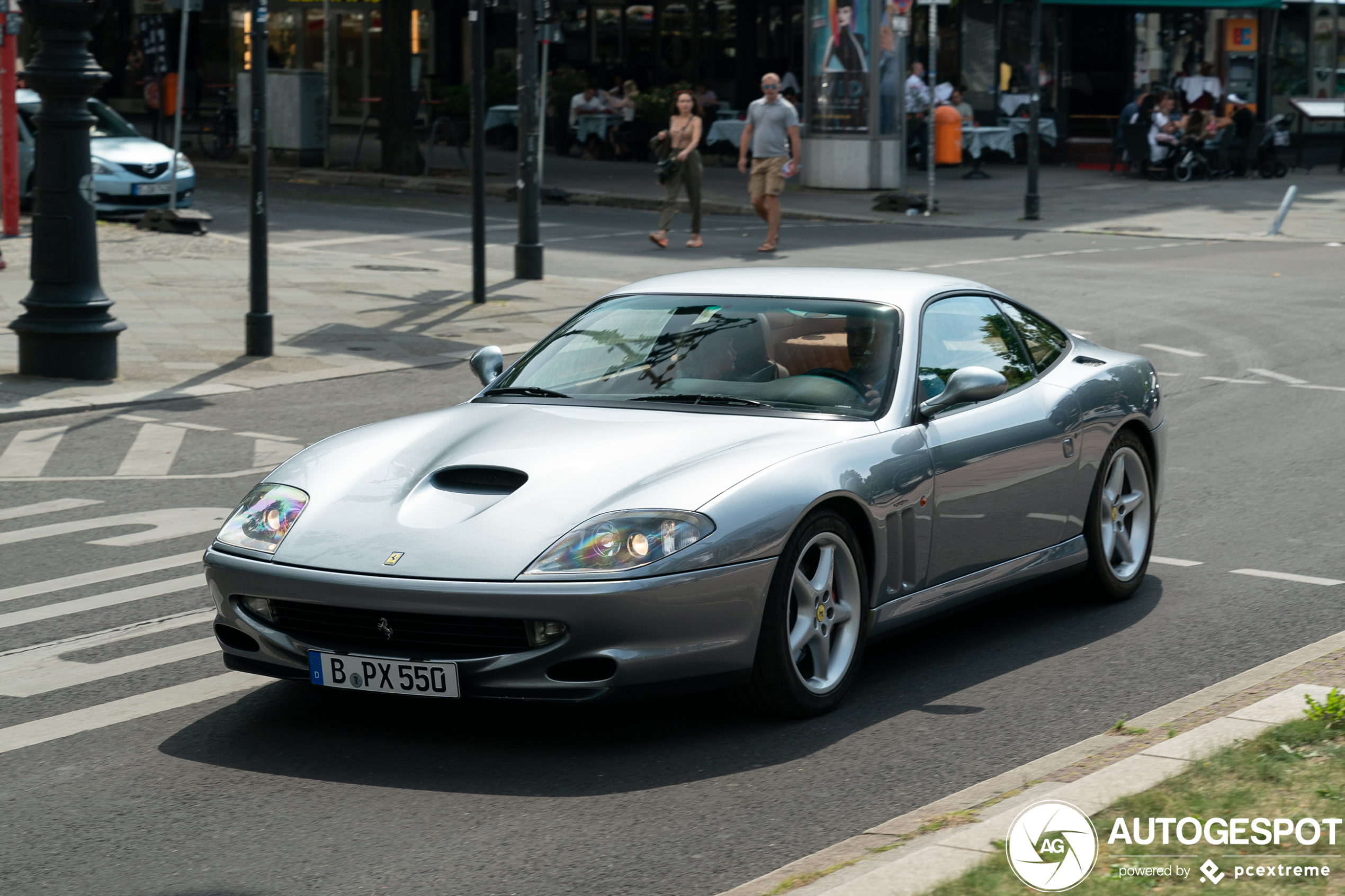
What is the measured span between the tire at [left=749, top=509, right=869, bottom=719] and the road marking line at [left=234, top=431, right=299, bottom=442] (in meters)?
5.98

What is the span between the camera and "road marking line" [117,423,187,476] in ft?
33.0

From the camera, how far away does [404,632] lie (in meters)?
5.16

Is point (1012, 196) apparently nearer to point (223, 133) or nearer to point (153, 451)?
point (223, 133)

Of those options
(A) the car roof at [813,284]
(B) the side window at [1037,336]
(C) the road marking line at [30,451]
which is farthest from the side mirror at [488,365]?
(C) the road marking line at [30,451]

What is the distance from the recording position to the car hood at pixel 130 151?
24281 millimetres

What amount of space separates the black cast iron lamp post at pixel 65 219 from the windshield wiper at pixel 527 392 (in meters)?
6.96

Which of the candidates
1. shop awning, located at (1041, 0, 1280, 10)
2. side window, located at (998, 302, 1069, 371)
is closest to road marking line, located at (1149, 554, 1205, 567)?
side window, located at (998, 302, 1069, 371)

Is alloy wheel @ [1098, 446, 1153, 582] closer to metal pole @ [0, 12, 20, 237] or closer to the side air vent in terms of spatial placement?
the side air vent

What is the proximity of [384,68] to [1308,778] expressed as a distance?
95.2 ft

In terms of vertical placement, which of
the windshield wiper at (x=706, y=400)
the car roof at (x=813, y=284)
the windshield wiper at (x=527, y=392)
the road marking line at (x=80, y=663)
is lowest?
the road marking line at (x=80, y=663)

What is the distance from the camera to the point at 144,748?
5.34m

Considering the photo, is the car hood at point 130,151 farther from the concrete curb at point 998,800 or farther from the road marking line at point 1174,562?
the concrete curb at point 998,800

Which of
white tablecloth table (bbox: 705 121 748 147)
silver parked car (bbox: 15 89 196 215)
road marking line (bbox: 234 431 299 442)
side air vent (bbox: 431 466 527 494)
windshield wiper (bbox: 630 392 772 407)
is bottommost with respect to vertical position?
road marking line (bbox: 234 431 299 442)

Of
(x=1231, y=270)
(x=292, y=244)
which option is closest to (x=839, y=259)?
(x=1231, y=270)
